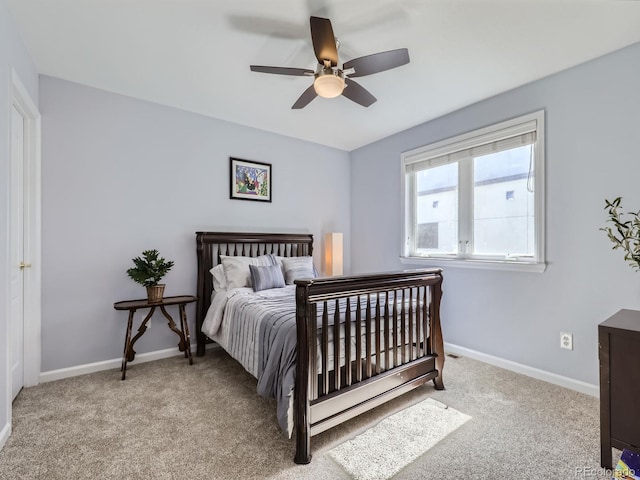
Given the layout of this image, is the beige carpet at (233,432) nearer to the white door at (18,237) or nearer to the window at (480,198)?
the white door at (18,237)

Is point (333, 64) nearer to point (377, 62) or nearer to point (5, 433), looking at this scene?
point (377, 62)

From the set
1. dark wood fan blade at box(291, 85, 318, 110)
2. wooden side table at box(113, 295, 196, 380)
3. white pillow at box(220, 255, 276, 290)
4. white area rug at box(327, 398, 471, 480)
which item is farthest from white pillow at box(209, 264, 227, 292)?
white area rug at box(327, 398, 471, 480)

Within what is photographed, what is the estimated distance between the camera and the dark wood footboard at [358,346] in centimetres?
167

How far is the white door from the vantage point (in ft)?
7.62

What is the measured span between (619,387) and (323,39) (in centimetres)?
246

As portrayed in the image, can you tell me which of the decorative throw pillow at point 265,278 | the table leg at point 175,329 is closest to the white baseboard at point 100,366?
the table leg at point 175,329

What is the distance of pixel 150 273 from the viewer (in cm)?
276

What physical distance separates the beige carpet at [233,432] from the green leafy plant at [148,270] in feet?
2.80

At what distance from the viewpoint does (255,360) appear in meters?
2.15

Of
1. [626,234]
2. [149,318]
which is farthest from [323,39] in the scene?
[149,318]

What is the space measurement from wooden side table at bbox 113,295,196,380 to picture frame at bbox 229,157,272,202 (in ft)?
4.39

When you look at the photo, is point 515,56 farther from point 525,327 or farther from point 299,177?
point 299,177

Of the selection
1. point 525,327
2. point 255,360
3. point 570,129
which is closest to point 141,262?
point 255,360
